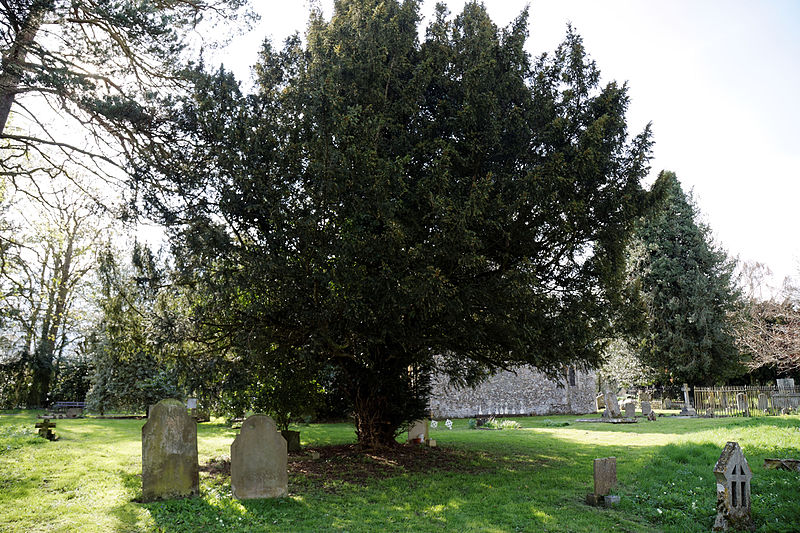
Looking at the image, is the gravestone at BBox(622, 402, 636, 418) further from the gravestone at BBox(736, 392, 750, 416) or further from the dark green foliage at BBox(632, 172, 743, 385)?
the dark green foliage at BBox(632, 172, 743, 385)

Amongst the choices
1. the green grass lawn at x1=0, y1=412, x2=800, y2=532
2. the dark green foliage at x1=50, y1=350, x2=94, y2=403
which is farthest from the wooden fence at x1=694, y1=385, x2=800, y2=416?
the dark green foliage at x1=50, y1=350, x2=94, y2=403

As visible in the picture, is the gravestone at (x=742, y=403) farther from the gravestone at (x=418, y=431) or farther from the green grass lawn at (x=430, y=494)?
the gravestone at (x=418, y=431)

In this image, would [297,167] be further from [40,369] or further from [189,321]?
[40,369]

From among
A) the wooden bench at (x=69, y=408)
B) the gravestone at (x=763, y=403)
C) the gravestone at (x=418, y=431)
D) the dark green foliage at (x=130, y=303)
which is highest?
the dark green foliage at (x=130, y=303)

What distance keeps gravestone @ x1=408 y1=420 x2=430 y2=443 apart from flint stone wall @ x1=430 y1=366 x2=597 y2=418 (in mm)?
11936

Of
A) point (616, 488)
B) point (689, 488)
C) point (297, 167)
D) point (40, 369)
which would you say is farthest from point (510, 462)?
point (40, 369)

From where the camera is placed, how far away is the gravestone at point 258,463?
309 inches

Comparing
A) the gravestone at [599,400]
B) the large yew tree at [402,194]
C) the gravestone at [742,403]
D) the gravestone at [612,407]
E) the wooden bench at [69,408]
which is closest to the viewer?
the large yew tree at [402,194]

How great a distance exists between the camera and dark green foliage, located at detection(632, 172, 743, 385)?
1158 inches

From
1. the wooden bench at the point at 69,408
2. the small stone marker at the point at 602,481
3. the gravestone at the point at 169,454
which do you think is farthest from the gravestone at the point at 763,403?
the wooden bench at the point at 69,408

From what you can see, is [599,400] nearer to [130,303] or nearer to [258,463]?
[258,463]

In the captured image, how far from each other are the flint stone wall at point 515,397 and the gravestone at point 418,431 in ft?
39.2

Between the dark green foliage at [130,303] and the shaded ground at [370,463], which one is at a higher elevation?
the dark green foliage at [130,303]

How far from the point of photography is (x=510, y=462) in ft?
39.5
